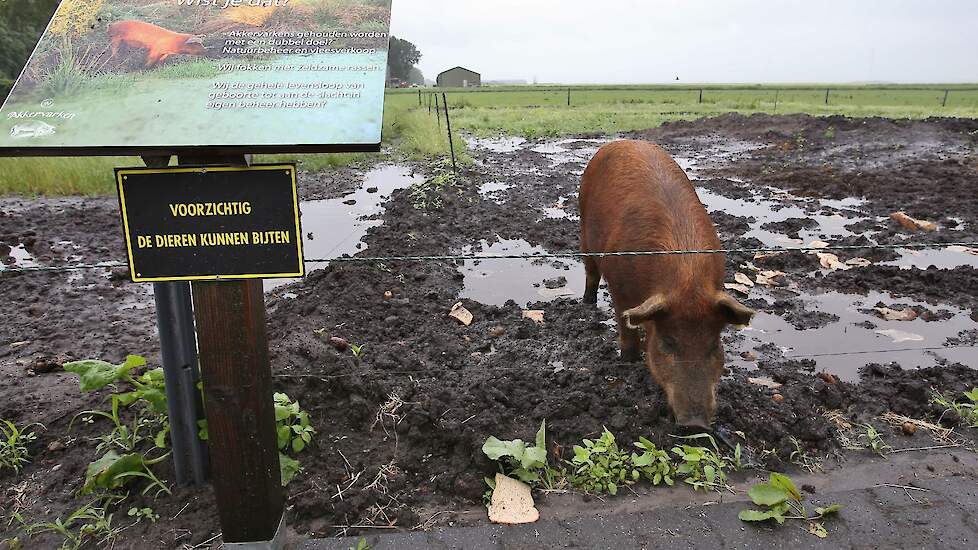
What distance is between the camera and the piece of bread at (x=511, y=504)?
282 centimetres

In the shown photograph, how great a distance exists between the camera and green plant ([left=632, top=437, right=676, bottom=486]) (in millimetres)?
3072

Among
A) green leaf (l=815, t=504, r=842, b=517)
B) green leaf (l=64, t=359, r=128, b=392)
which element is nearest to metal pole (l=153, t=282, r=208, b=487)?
green leaf (l=64, t=359, r=128, b=392)

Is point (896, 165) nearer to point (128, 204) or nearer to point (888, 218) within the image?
point (888, 218)

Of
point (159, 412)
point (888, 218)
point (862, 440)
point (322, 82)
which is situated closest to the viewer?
point (322, 82)

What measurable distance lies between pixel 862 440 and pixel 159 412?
3.90 m

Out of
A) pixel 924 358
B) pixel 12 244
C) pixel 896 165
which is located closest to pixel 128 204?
pixel 924 358

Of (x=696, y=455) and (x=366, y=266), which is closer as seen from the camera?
(x=696, y=455)

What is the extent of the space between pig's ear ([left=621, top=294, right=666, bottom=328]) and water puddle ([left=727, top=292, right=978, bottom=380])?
1.68 metres

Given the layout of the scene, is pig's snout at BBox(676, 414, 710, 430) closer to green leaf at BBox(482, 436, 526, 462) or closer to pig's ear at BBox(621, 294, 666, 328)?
pig's ear at BBox(621, 294, 666, 328)

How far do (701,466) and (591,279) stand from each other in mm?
2660

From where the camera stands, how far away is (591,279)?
5664mm

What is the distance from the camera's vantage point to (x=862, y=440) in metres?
3.48

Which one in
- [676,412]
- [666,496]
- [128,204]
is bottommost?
[666,496]

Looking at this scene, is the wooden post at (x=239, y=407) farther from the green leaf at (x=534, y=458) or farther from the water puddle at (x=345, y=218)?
the water puddle at (x=345, y=218)
